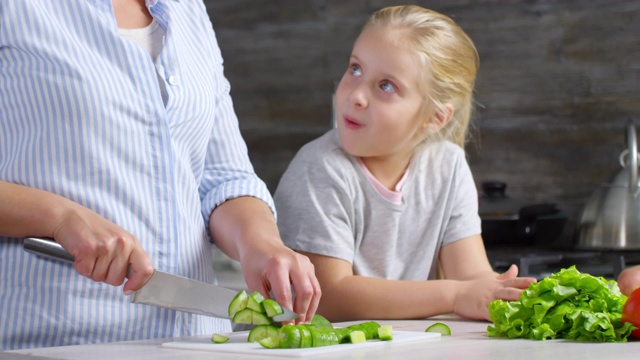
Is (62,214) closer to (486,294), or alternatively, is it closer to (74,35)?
(74,35)

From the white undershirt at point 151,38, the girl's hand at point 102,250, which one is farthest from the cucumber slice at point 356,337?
the white undershirt at point 151,38

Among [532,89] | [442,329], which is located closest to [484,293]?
[442,329]

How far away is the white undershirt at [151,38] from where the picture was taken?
127 cm

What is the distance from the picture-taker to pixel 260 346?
1.07 m

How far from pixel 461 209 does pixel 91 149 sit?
2.95 feet

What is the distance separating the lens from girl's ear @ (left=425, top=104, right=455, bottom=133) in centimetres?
193

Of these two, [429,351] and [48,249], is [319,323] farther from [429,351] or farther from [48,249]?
[48,249]

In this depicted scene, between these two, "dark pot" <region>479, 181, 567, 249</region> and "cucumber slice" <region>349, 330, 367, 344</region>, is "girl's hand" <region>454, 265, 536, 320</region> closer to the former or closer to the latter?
"cucumber slice" <region>349, 330, 367, 344</region>

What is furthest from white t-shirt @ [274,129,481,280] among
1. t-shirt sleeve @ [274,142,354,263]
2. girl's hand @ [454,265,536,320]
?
girl's hand @ [454,265,536,320]

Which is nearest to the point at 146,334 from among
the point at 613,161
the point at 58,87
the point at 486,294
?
the point at 58,87

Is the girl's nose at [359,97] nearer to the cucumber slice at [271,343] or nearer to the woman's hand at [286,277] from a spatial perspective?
the woman's hand at [286,277]

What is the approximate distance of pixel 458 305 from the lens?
1561mm

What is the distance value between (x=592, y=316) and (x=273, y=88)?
88.8 inches

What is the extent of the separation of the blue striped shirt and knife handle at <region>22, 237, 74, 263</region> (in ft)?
0.23
